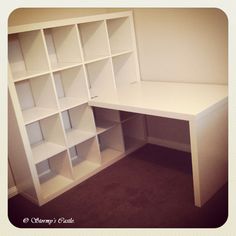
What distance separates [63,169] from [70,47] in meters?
1.02

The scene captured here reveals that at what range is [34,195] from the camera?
2289 mm

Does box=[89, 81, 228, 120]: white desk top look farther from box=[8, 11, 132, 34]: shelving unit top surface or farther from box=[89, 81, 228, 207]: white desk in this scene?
box=[8, 11, 132, 34]: shelving unit top surface

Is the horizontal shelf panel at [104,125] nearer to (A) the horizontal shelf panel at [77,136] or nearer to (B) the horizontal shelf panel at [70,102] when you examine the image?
(A) the horizontal shelf panel at [77,136]

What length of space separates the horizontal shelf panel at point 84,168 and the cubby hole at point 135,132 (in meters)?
0.43

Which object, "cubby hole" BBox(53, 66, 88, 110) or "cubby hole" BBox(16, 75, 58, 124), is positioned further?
"cubby hole" BBox(53, 66, 88, 110)

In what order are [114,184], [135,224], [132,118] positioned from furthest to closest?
[132,118]
[114,184]
[135,224]

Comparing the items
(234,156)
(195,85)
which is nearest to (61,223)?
(234,156)

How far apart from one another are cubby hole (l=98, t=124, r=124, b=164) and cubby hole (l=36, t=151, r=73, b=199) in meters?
0.40

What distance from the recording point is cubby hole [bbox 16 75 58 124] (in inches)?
88.4

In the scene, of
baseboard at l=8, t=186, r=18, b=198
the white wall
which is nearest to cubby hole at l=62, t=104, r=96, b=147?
baseboard at l=8, t=186, r=18, b=198

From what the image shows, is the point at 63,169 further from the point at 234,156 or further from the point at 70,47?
the point at 234,156

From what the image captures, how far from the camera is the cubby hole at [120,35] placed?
274 cm
